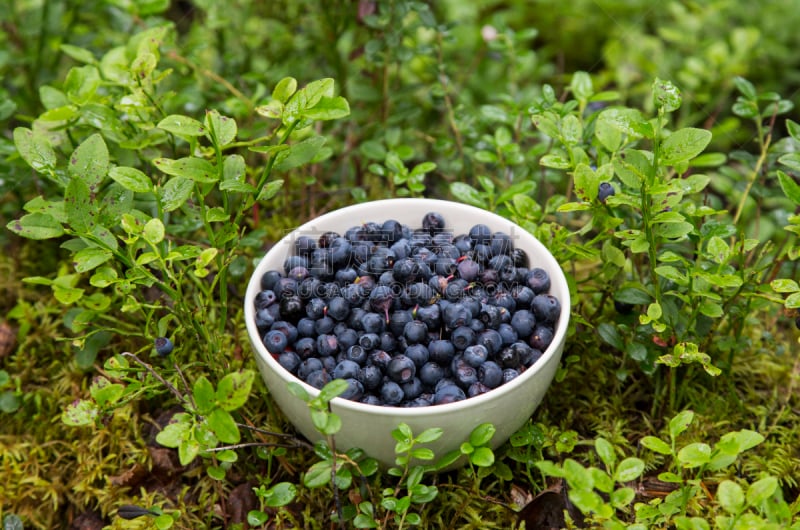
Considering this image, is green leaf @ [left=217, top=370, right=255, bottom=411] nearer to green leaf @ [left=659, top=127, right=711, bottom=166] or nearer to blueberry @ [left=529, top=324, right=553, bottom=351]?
blueberry @ [left=529, top=324, right=553, bottom=351]

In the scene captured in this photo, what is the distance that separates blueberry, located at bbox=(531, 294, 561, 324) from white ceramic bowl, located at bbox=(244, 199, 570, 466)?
16 mm

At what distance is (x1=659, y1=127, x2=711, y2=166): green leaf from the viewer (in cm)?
143

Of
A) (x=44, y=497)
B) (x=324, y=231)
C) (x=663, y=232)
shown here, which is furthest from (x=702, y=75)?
(x=44, y=497)

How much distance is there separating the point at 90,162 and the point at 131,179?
0.13 meters

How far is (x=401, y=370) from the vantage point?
1.43 metres

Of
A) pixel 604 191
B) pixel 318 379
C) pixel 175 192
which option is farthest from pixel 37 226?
pixel 604 191

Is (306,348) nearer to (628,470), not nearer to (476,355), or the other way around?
(476,355)

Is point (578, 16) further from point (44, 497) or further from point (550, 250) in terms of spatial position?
point (44, 497)

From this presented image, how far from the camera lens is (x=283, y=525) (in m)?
1.56

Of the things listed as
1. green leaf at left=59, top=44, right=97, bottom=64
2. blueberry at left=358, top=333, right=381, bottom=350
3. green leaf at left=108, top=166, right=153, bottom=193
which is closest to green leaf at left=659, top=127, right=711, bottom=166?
blueberry at left=358, top=333, right=381, bottom=350

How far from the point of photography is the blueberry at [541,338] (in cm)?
150

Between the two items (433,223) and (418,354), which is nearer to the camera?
(418,354)

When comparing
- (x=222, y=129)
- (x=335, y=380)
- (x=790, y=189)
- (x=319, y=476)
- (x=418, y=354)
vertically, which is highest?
(x=222, y=129)

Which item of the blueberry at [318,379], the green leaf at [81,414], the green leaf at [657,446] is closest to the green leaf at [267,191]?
the blueberry at [318,379]
